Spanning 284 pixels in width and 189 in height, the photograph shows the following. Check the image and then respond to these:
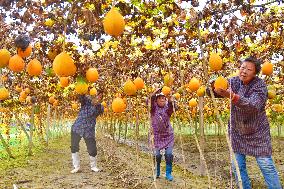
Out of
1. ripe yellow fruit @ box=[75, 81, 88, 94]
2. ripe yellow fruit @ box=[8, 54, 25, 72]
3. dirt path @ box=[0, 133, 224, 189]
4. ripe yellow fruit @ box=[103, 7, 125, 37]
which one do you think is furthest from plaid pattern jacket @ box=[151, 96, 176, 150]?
ripe yellow fruit @ box=[103, 7, 125, 37]

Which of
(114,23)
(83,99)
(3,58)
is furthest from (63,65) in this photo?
(83,99)

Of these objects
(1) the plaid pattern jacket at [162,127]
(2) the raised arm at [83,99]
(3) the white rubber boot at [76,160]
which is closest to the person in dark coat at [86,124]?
(2) the raised arm at [83,99]

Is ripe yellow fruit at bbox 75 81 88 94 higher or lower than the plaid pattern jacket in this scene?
higher

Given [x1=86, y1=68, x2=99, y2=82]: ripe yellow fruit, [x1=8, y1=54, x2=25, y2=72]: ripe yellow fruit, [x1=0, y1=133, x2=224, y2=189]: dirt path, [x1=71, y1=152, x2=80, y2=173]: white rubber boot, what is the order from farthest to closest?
1. [x1=71, y1=152, x2=80, y2=173]: white rubber boot
2. [x1=0, y1=133, x2=224, y2=189]: dirt path
3. [x1=86, y1=68, x2=99, y2=82]: ripe yellow fruit
4. [x1=8, y1=54, x2=25, y2=72]: ripe yellow fruit

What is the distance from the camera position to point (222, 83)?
Result: 324 cm

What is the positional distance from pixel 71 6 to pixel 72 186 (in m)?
4.48

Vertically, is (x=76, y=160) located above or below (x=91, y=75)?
below

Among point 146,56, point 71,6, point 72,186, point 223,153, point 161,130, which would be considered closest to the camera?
point 71,6

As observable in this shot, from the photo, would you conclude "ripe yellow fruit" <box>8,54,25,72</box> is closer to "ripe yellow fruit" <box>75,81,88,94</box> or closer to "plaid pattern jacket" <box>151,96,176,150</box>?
"ripe yellow fruit" <box>75,81,88,94</box>

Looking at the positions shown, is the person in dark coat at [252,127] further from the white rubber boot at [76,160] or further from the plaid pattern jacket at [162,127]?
the white rubber boot at [76,160]

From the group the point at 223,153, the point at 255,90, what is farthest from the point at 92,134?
the point at 223,153

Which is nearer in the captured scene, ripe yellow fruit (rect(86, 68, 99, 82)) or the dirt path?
ripe yellow fruit (rect(86, 68, 99, 82))

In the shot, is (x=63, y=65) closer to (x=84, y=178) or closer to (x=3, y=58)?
(x=3, y=58)

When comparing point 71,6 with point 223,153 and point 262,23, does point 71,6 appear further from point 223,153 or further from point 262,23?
point 223,153
